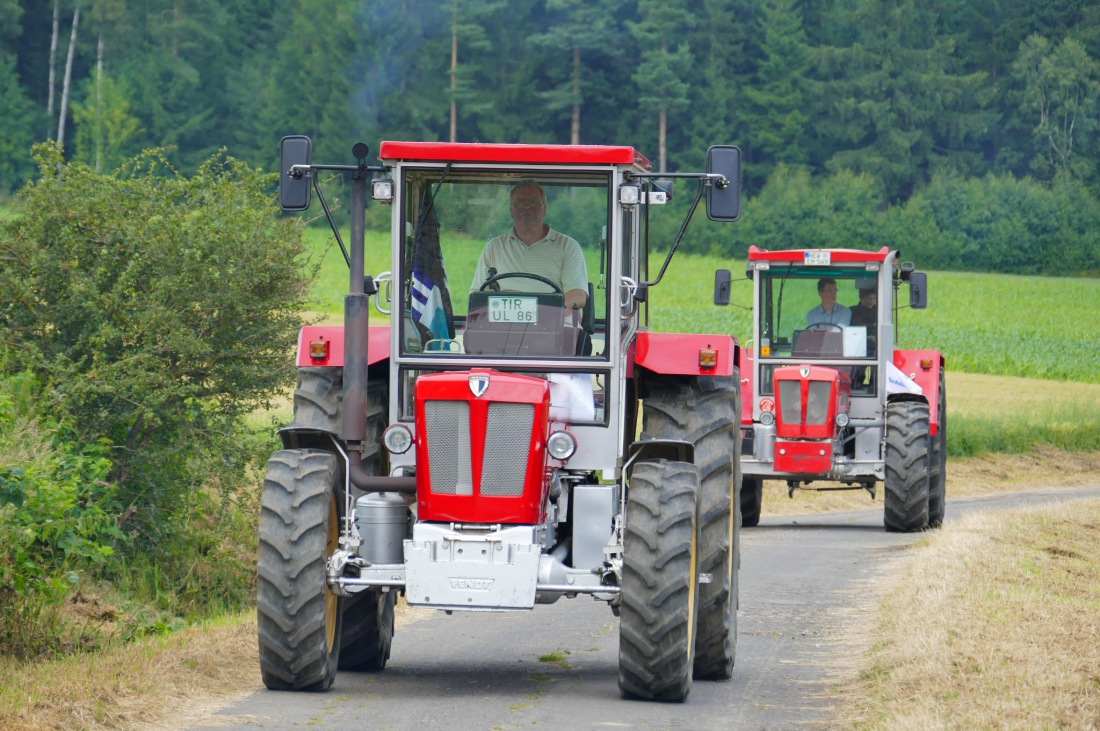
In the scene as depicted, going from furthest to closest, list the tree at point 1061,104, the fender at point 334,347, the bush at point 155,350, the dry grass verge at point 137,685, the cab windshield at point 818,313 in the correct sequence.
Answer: the tree at point 1061,104
the cab windshield at point 818,313
the bush at point 155,350
the fender at point 334,347
the dry grass verge at point 137,685

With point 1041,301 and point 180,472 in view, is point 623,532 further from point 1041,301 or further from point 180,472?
point 1041,301

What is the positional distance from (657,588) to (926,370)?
38.4 ft

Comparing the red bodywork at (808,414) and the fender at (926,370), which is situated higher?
the fender at (926,370)

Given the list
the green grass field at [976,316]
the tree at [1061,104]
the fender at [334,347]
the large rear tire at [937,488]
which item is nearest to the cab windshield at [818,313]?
the large rear tire at [937,488]

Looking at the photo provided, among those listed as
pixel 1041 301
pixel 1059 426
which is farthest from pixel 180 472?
pixel 1041 301

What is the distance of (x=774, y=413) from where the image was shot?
17984 millimetres

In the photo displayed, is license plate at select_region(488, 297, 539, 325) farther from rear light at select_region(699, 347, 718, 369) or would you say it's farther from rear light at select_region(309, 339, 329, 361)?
rear light at select_region(309, 339, 329, 361)

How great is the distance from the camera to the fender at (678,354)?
8430 millimetres

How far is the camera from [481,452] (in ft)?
24.8

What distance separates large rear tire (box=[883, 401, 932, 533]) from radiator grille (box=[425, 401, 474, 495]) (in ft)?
33.9

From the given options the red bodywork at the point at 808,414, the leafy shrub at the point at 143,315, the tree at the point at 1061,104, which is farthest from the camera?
the tree at the point at 1061,104

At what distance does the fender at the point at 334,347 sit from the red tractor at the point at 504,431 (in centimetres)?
1

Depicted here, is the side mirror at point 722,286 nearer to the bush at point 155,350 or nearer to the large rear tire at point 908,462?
the large rear tire at point 908,462

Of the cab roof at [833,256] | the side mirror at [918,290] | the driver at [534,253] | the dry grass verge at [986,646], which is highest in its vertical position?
the cab roof at [833,256]
